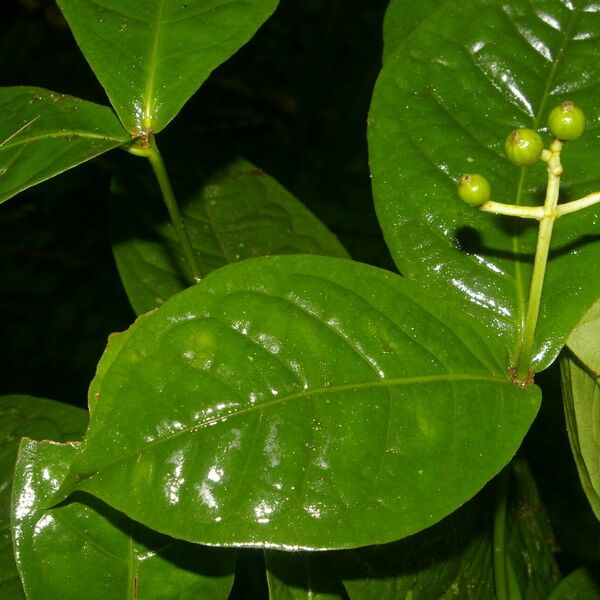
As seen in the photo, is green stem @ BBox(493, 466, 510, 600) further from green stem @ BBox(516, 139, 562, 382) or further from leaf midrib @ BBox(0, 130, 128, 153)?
leaf midrib @ BBox(0, 130, 128, 153)

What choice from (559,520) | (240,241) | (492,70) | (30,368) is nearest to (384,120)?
(492,70)

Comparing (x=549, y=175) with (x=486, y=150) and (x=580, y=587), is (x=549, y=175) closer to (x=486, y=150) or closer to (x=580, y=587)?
(x=486, y=150)

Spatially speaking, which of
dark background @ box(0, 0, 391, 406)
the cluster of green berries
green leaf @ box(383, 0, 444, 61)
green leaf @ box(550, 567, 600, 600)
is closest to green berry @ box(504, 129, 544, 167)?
the cluster of green berries

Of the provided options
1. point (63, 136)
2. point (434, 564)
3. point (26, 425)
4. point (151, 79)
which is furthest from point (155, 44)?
point (434, 564)

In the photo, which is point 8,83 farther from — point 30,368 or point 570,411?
point 570,411

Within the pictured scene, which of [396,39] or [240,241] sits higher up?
[396,39]

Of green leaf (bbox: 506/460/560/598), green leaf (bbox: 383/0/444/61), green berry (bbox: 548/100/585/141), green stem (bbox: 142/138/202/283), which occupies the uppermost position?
green leaf (bbox: 383/0/444/61)
